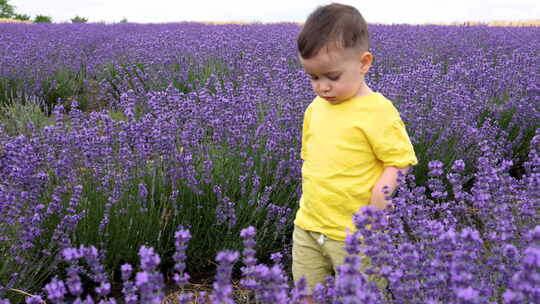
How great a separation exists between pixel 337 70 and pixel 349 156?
343 millimetres

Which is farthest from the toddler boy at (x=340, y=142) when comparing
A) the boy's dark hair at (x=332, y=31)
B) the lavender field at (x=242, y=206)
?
the lavender field at (x=242, y=206)

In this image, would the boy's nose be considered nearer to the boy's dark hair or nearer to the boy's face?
the boy's face

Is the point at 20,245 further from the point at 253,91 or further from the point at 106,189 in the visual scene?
the point at 253,91

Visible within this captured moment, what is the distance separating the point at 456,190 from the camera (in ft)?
5.69

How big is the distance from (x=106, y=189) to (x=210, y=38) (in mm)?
6105

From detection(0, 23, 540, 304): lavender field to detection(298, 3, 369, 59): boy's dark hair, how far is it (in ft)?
1.78

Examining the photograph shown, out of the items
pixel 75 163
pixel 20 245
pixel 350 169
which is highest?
pixel 350 169

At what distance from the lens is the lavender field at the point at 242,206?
3.99 ft

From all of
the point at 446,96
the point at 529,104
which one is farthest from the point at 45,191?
the point at 529,104

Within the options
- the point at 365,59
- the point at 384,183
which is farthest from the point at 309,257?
the point at 365,59

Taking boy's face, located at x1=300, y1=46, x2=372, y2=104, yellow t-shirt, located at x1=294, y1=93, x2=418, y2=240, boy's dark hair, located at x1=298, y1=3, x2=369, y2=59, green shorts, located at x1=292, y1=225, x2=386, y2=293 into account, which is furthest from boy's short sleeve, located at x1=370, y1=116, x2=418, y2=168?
green shorts, located at x1=292, y1=225, x2=386, y2=293

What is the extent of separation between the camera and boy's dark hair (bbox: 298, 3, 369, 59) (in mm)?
1841

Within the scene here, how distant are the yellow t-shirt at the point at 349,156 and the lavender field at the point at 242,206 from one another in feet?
0.49

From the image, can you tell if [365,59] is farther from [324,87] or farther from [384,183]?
[384,183]
